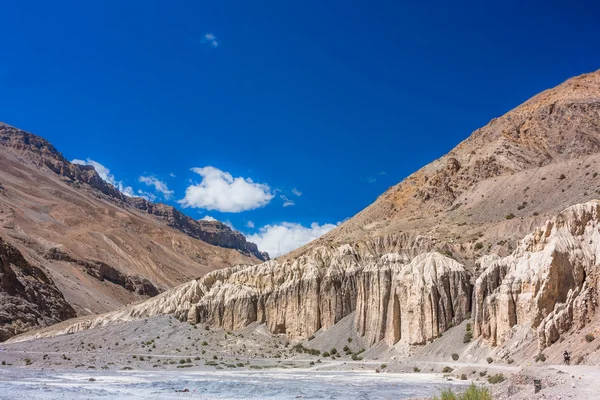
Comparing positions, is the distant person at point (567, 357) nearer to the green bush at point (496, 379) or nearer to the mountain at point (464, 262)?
the green bush at point (496, 379)

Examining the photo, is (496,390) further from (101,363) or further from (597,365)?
(101,363)

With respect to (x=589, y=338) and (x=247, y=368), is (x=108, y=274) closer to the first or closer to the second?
(x=247, y=368)

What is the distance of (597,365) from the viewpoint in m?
20.4

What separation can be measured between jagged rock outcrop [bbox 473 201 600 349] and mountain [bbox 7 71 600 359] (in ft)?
0.24

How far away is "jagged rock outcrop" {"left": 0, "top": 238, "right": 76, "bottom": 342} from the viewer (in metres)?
77.4

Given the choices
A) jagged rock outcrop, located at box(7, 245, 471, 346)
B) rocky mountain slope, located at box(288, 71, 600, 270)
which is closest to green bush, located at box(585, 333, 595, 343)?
jagged rock outcrop, located at box(7, 245, 471, 346)

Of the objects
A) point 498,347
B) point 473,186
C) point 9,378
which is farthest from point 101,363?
point 473,186

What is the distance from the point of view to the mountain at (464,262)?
1273 inches

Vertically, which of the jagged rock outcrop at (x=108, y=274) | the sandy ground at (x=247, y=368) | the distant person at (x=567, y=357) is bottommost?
the sandy ground at (x=247, y=368)

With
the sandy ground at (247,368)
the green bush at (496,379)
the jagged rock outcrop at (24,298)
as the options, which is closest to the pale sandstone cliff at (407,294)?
the sandy ground at (247,368)

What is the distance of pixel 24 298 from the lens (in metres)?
83.7

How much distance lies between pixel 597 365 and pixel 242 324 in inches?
1774

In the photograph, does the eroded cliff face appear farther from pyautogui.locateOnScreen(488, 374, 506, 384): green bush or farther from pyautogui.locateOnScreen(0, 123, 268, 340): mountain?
pyautogui.locateOnScreen(0, 123, 268, 340): mountain

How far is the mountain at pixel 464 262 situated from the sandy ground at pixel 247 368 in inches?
71.0
